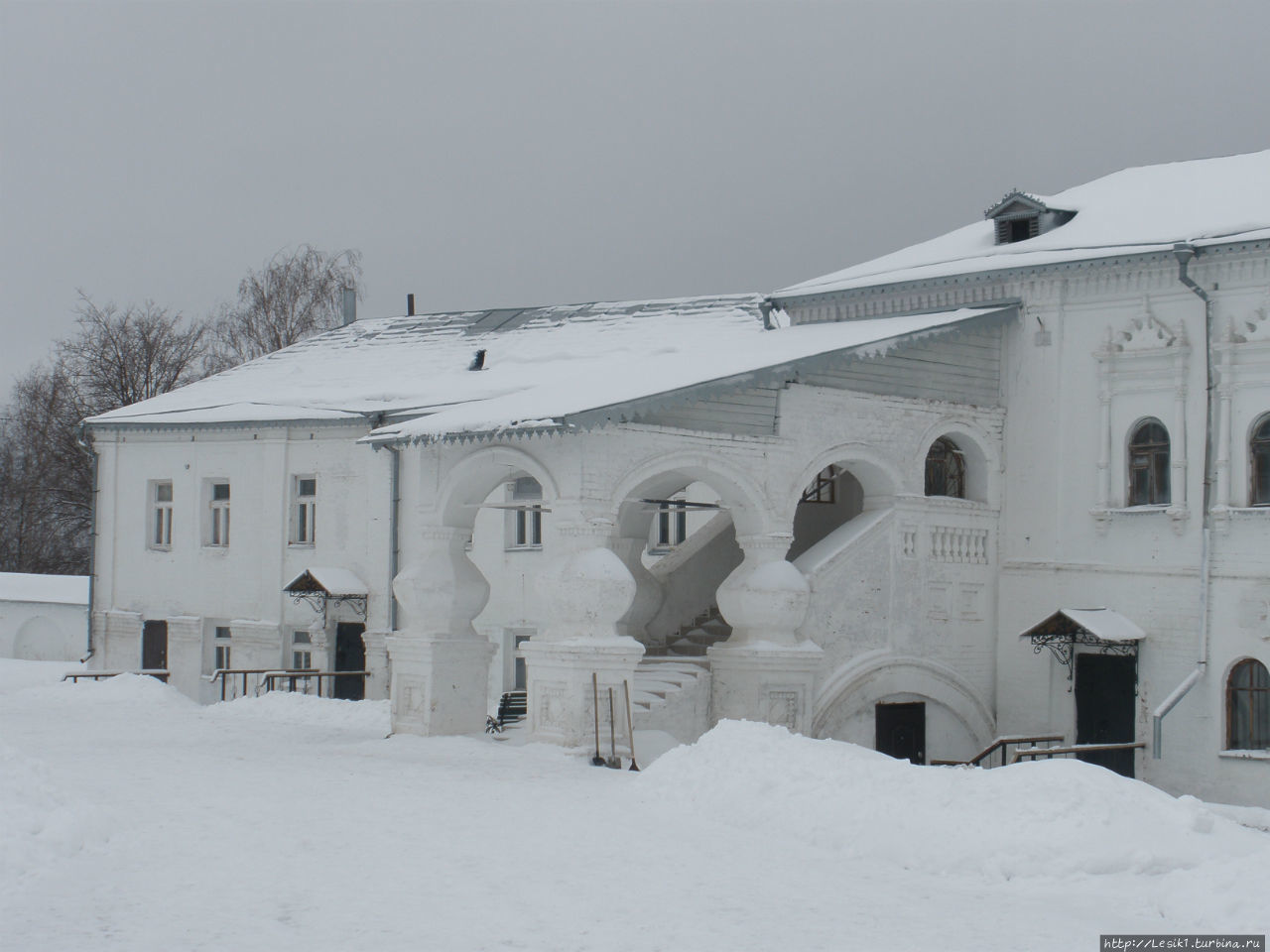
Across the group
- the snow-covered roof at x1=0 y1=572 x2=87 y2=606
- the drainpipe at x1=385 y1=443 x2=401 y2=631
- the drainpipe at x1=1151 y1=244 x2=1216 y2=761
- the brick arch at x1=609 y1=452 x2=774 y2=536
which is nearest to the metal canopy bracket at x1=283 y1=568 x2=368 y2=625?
the drainpipe at x1=385 y1=443 x2=401 y2=631

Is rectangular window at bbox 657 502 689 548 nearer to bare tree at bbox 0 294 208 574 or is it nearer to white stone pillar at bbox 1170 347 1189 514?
white stone pillar at bbox 1170 347 1189 514

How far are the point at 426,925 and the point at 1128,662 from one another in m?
12.6

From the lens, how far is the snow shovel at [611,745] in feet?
52.2

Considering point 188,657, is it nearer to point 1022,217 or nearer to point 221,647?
point 221,647

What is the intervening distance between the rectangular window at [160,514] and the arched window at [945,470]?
1437 centimetres

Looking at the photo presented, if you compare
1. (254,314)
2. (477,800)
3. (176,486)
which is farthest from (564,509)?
(254,314)

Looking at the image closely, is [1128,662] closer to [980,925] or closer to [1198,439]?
[1198,439]

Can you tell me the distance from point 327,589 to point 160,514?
526cm

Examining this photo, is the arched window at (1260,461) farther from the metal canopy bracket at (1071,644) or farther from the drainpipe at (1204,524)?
the metal canopy bracket at (1071,644)

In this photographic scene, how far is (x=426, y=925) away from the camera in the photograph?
938 cm

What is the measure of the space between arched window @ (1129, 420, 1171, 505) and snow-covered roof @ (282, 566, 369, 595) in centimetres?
1235

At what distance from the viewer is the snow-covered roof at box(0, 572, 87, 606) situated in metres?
35.2

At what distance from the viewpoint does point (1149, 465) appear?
1967cm

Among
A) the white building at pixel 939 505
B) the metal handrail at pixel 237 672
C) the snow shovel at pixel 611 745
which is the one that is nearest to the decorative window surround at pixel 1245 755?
the white building at pixel 939 505
